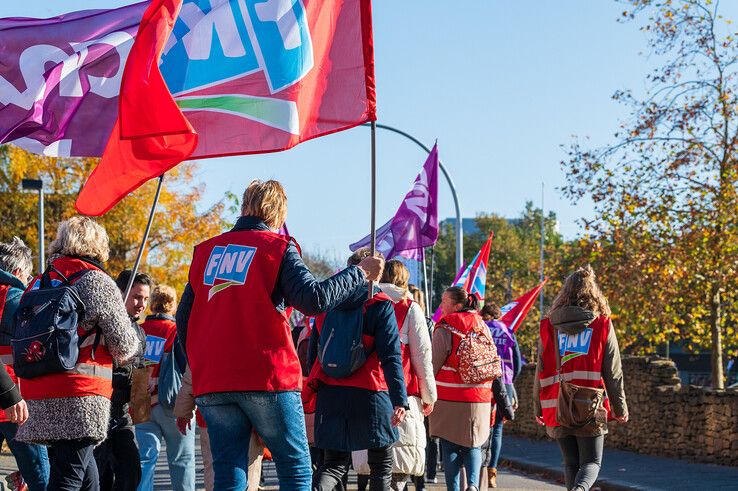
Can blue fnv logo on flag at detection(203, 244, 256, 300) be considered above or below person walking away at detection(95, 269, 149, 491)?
above

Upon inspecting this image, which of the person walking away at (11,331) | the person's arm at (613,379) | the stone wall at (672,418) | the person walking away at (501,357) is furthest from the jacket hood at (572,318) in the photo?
the stone wall at (672,418)

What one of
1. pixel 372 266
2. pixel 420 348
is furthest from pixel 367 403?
pixel 372 266

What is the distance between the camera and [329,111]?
6.66 metres

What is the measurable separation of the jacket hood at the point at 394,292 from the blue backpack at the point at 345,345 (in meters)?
0.80

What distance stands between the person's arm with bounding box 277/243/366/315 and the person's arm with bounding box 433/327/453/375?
139 inches

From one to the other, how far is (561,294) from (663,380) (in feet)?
30.3

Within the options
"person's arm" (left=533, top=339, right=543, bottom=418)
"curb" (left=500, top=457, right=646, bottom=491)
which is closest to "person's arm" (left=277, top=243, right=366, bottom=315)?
"person's arm" (left=533, top=339, right=543, bottom=418)

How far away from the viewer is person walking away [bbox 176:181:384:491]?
17.1 ft

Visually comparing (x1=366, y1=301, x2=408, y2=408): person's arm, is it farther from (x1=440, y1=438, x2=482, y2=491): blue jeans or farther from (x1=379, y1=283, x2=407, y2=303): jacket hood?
(x1=440, y1=438, x2=482, y2=491): blue jeans

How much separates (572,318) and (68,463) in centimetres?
360

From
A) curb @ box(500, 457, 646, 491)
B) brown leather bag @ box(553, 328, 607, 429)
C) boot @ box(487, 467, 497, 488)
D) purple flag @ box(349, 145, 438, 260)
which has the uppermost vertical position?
purple flag @ box(349, 145, 438, 260)

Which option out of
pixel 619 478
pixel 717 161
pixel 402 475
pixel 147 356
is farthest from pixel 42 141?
pixel 717 161

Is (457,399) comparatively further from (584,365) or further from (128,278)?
(128,278)

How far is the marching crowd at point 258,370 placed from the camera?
528cm
